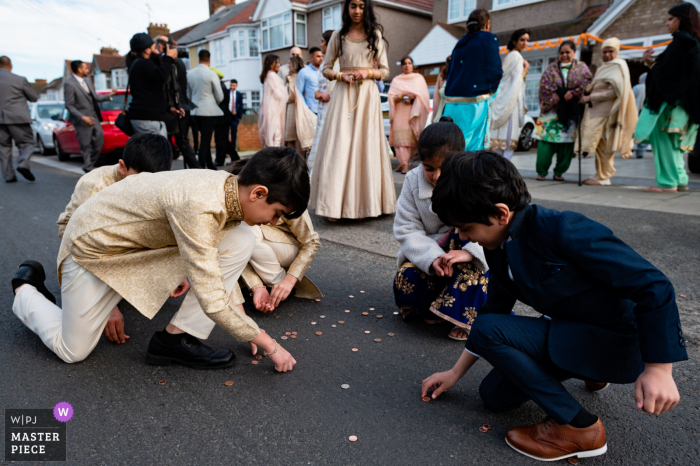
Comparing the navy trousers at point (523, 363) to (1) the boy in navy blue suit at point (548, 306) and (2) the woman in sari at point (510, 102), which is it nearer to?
(1) the boy in navy blue suit at point (548, 306)

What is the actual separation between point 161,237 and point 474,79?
13.3 ft

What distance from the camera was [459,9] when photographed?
20500 mm

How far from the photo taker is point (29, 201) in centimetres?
646

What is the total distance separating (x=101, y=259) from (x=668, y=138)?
702cm

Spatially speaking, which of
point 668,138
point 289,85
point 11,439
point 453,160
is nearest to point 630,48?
point 668,138

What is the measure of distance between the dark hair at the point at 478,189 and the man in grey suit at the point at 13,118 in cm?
862

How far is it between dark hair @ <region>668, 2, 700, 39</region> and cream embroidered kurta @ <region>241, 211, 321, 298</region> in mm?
5678

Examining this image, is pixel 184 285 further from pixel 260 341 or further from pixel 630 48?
pixel 630 48

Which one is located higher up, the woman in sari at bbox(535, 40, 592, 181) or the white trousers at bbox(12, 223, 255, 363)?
the woman in sari at bbox(535, 40, 592, 181)

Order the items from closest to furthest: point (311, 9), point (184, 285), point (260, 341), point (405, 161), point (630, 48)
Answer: point (260, 341)
point (184, 285)
point (405, 161)
point (630, 48)
point (311, 9)

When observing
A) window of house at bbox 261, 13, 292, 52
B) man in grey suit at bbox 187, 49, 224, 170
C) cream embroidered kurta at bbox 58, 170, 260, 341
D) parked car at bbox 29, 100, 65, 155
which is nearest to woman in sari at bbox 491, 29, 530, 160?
man in grey suit at bbox 187, 49, 224, 170

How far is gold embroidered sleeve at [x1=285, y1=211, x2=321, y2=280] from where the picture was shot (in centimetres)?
290

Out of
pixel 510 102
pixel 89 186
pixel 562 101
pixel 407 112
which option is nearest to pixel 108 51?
pixel 407 112

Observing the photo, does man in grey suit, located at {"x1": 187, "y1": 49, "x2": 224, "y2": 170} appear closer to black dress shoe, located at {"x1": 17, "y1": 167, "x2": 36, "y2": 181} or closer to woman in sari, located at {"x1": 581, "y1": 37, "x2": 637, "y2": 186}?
black dress shoe, located at {"x1": 17, "y1": 167, "x2": 36, "y2": 181}
